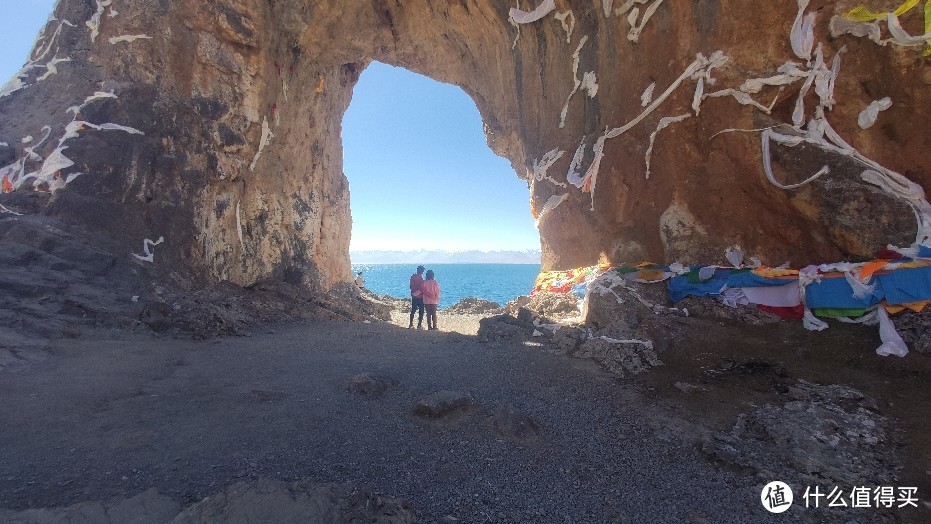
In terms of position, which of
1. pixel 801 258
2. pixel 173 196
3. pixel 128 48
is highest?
pixel 128 48

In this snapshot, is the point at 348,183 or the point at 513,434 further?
the point at 348,183

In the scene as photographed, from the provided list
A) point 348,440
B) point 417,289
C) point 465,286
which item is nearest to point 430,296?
point 417,289

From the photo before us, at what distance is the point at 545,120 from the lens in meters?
9.65

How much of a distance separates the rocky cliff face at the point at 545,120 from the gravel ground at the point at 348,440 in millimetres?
3421

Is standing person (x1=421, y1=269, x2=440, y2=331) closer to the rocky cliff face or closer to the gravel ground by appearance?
the rocky cliff face

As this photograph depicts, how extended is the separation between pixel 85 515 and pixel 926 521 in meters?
4.44

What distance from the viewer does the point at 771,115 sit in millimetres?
5871

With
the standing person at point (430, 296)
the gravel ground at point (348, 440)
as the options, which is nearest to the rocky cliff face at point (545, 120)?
the standing person at point (430, 296)

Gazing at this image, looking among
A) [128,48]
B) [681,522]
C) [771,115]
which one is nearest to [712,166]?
[771,115]

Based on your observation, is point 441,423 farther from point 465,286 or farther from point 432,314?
point 465,286

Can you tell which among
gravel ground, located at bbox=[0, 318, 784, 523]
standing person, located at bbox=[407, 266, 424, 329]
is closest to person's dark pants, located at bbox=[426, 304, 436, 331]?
standing person, located at bbox=[407, 266, 424, 329]

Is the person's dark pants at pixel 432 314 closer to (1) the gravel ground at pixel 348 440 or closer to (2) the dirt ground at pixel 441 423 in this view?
(2) the dirt ground at pixel 441 423

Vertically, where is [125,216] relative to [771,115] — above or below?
below

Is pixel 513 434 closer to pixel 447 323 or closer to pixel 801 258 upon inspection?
pixel 801 258
